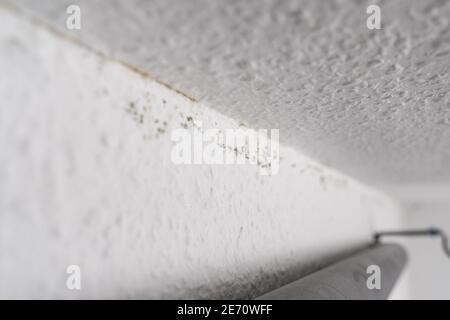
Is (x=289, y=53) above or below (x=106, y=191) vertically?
above

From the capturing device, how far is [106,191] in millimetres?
358

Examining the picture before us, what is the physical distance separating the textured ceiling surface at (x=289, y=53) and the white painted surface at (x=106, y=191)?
3 centimetres

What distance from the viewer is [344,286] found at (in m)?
0.54

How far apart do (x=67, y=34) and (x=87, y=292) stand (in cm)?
25

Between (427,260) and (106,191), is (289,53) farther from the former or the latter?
(427,260)

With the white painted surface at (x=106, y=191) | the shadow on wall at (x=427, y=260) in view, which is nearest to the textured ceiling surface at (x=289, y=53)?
the white painted surface at (x=106, y=191)

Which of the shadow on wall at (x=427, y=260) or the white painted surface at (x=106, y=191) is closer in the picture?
the white painted surface at (x=106, y=191)

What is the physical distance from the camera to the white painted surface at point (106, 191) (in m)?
0.29

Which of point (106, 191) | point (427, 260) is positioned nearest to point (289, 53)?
point (106, 191)

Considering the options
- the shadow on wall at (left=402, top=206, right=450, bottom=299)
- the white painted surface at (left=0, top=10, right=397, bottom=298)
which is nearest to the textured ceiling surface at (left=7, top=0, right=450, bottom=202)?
the white painted surface at (left=0, top=10, right=397, bottom=298)

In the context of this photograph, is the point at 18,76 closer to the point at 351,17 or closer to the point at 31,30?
the point at 31,30

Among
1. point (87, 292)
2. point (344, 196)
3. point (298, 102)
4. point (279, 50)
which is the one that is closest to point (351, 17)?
point (279, 50)

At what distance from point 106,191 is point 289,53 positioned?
242 mm

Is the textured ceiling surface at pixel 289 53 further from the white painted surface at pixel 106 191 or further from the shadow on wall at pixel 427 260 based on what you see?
the shadow on wall at pixel 427 260
